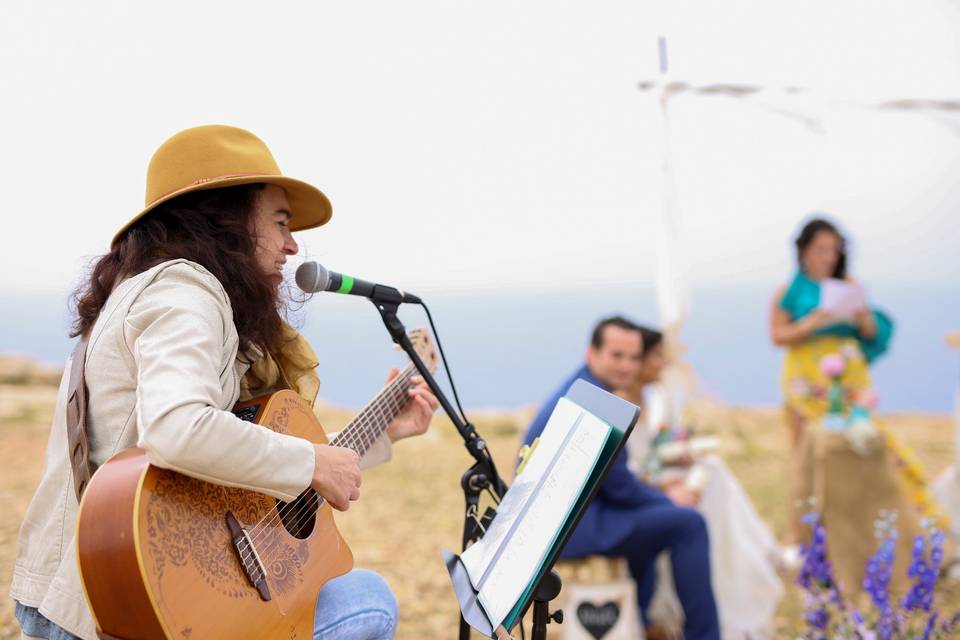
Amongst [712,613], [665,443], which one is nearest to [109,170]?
[665,443]

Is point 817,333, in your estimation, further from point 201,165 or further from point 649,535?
point 201,165

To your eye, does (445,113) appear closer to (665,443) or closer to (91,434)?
(665,443)

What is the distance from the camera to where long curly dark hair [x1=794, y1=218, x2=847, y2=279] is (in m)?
4.33

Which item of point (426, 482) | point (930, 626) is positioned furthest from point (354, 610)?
point (426, 482)

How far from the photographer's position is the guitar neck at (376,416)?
75.0 inches

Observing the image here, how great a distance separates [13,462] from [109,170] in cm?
210

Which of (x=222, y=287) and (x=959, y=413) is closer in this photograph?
(x=222, y=287)

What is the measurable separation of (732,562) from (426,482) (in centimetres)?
301

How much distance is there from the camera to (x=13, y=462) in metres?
5.91

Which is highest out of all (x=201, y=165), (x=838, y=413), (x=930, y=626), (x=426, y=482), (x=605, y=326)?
(x=201, y=165)

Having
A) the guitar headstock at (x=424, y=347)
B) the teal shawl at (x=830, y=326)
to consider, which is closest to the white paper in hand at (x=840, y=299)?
the teal shawl at (x=830, y=326)

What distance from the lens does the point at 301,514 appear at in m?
1.70

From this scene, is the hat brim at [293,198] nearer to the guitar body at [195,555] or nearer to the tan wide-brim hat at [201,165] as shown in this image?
the tan wide-brim hat at [201,165]

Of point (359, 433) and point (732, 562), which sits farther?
point (732, 562)
